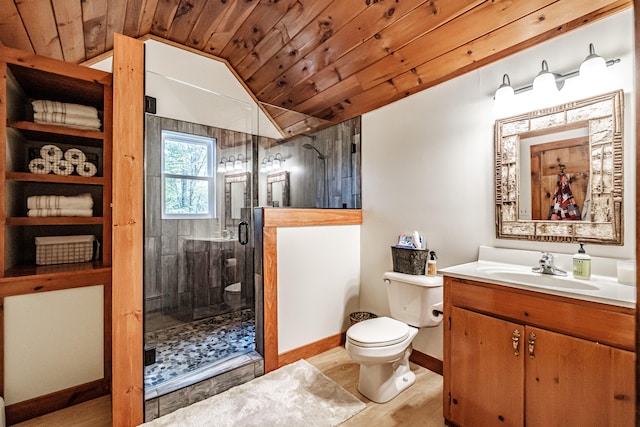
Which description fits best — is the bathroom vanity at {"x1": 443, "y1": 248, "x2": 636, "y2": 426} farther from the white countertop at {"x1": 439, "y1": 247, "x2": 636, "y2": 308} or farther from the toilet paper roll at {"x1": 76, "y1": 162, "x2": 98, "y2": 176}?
the toilet paper roll at {"x1": 76, "y1": 162, "x2": 98, "y2": 176}

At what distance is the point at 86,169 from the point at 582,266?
3.10m

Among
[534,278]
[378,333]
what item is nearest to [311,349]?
[378,333]

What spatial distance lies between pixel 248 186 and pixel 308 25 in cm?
135

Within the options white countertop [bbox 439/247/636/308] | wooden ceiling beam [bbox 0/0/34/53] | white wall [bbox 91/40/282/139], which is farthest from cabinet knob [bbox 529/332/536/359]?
wooden ceiling beam [bbox 0/0/34/53]

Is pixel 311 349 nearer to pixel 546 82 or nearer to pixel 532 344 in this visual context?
pixel 532 344

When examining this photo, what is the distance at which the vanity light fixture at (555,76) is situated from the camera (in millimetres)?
1432

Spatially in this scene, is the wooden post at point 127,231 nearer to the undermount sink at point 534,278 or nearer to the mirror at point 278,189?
the mirror at point 278,189

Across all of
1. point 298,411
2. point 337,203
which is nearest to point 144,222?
point 298,411

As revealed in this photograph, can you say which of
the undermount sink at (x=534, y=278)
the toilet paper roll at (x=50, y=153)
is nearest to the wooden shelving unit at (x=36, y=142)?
the toilet paper roll at (x=50, y=153)

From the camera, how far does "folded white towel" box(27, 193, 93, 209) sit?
1.86 meters

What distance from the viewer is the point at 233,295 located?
8.45 ft

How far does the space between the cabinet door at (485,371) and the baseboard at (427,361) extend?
592 millimetres

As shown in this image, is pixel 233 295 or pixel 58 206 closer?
pixel 58 206

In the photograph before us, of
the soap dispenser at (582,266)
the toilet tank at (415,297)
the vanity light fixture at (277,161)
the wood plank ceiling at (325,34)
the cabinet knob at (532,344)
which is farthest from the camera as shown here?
the vanity light fixture at (277,161)
